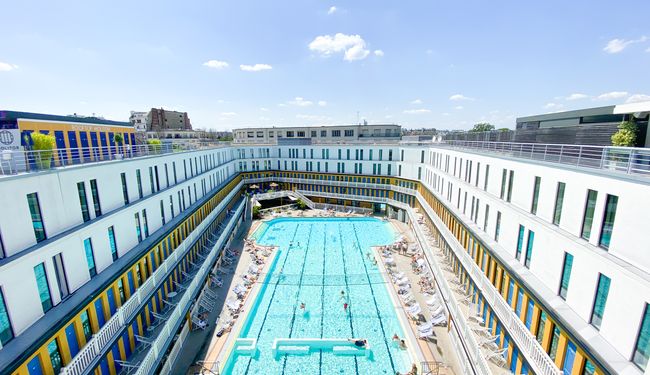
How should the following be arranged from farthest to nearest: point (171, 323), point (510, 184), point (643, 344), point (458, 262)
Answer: point (458, 262), point (171, 323), point (510, 184), point (643, 344)

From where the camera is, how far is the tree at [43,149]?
11467 mm

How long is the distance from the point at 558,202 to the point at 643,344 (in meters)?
5.71

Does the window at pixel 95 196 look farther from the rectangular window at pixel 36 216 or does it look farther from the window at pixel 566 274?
the window at pixel 566 274

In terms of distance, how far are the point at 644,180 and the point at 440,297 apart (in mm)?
16646

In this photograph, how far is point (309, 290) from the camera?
25828mm

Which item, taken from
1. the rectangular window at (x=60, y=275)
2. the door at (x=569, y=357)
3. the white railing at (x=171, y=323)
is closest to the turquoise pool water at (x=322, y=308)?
the white railing at (x=171, y=323)

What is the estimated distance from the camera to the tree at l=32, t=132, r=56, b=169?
1147cm

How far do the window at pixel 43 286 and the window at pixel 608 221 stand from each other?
19876mm

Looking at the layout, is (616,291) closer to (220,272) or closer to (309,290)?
(309,290)

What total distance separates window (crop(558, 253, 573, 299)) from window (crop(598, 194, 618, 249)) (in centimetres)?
146

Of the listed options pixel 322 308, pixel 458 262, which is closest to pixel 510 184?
pixel 458 262

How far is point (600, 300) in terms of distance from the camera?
362 inches

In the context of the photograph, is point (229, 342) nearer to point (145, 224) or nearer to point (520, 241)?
point (145, 224)

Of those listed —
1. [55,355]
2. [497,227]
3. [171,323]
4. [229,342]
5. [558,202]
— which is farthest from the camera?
[229,342]
